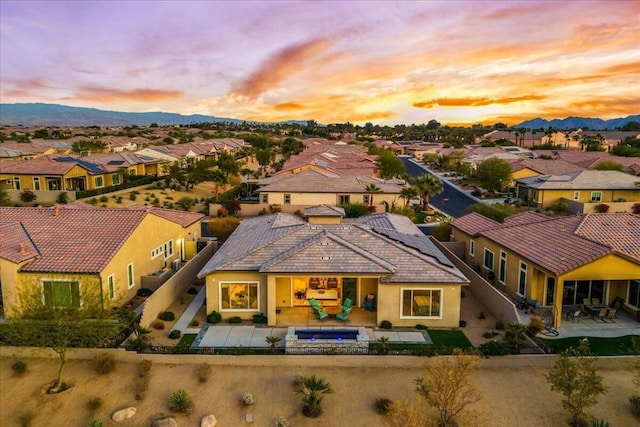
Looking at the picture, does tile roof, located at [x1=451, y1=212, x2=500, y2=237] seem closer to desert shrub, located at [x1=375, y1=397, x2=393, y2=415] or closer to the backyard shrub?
desert shrub, located at [x1=375, y1=397, x2=393, y2=415]

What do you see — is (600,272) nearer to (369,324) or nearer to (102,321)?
(369,324)

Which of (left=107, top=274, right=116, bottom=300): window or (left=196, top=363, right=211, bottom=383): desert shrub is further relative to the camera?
(left=107, top=274, right=116, bottom=300): window

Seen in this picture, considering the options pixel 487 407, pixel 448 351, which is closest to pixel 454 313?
pixel 448 351

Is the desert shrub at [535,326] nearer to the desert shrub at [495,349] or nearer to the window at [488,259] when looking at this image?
the desert shrub at [495,349]

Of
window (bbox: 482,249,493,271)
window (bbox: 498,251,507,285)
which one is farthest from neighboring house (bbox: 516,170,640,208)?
window (bbox: 498,251,507,285)

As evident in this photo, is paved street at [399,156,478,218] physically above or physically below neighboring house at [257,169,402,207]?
below

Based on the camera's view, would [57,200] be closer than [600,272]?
No

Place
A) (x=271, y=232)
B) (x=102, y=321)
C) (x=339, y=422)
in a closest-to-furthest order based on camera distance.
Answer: (x=339, y=422) → (x=102, y=321) → (x=271, y=232)

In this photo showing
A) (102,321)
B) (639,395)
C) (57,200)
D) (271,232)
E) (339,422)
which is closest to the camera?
(339,422)
